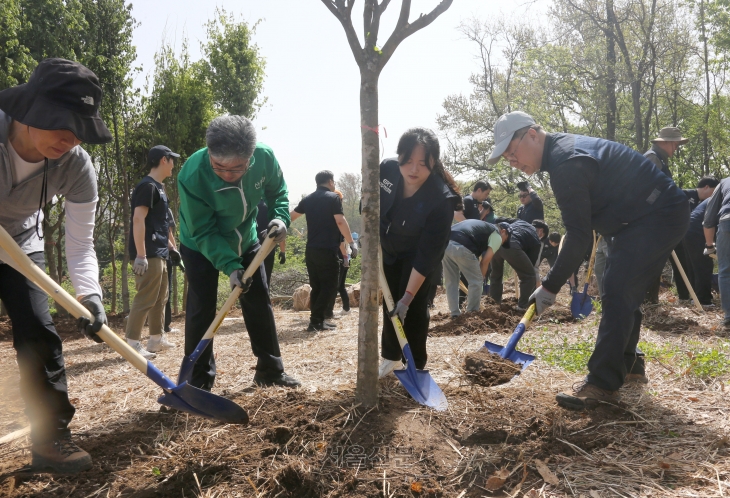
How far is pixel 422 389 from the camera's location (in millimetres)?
3193

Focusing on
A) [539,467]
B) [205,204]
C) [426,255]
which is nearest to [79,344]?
[205,204]

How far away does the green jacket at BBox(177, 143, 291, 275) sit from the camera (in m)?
3.31

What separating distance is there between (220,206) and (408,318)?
145 centimetres

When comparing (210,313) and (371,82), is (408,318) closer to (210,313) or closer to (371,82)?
(210,313)

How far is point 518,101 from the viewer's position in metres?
22.7

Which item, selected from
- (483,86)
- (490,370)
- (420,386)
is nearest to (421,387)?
(420,386)

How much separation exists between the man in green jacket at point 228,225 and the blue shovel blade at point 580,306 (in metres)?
4.23

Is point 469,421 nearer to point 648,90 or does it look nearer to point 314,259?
point 314,259

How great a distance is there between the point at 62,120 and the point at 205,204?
50.8 inches

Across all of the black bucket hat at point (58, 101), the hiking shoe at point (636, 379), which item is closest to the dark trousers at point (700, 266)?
the hiking shoe at point (636, 379)

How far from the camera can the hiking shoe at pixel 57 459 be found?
249cm

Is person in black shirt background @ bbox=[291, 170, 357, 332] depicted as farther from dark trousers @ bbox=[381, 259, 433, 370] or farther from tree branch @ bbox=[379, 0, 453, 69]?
tree branch @ bbox=[379, 0, 453, 69]

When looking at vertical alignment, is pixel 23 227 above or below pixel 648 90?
below

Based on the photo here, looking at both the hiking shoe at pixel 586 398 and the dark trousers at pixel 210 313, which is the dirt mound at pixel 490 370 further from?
the dark trousers at pixel 210 313
